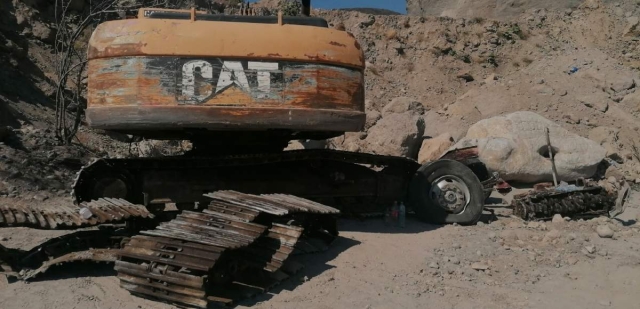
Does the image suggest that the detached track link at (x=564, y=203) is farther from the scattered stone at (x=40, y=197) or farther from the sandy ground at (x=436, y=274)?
the scattered stone at (x=40, y=197)

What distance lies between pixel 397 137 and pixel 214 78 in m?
6.23

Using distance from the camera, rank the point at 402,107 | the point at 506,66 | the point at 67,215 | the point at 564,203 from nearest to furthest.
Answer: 1. the point at 67,215
2. the point at 564,203
3. the point at 402,107
4. the point at 506,66

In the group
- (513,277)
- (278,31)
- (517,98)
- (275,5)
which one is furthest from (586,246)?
(275,5)

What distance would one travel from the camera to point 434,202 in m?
6.96

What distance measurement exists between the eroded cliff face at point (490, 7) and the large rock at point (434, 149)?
15.1m

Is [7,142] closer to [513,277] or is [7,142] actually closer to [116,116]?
[116,116]

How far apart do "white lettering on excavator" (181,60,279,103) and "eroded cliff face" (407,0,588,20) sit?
21054mm

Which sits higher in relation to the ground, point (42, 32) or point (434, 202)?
point (42, 32)

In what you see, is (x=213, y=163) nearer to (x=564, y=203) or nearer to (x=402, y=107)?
(x=564, y=203)

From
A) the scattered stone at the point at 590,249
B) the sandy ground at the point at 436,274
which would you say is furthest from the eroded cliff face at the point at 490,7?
the scattered stone at the point at 590,249

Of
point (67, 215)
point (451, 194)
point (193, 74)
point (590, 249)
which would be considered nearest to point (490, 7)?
point (451, 194)

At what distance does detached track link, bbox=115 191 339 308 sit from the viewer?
4.21 meters

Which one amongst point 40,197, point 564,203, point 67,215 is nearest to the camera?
point 67,215

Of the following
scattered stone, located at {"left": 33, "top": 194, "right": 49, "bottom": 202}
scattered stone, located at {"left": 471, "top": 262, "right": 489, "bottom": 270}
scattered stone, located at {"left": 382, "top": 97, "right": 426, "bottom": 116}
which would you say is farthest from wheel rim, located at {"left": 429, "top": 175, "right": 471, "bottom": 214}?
scattered stone, located at {"left": 382, "top": 97, "right": 426, "bottom": 116}
